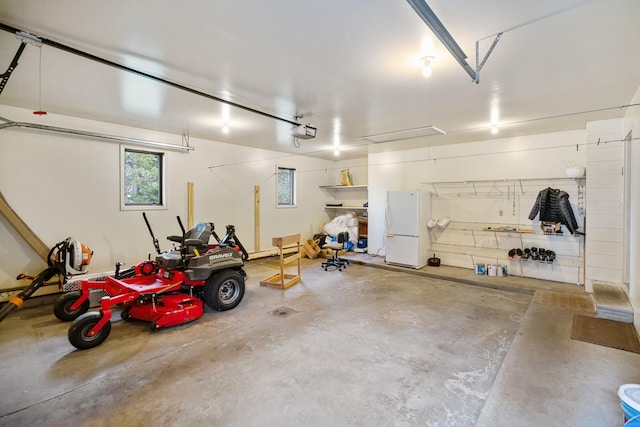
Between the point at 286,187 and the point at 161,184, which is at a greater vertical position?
the point at 286,187

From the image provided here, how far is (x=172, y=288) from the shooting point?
3.65 meters

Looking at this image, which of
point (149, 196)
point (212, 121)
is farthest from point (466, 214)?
point (149, 196)

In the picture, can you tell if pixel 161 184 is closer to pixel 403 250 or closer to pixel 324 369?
pixel 324 369

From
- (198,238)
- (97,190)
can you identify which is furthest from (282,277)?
(97,190)

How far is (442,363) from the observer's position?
2.73m

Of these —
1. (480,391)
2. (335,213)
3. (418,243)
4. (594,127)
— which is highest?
(594,127)

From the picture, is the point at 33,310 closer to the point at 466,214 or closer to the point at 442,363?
the point at 442,363

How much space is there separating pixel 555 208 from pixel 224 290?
5.61 metres

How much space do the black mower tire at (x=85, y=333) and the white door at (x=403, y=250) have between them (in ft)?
17.0

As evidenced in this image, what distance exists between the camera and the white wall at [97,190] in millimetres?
4078

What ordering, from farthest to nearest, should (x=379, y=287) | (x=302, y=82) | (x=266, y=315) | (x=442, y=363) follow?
(x=379, y=287)
(x=266, y=315)
(x=302, y=82)
(x=442, y=363)

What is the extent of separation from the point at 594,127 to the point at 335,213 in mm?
6192

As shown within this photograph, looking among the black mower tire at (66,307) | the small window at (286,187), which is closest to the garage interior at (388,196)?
the black mower tire at (66,307)

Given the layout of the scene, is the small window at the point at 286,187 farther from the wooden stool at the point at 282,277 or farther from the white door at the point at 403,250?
the white door at the point at 403,250
